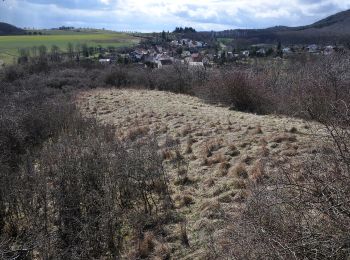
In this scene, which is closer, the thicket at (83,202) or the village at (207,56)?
the thicket at (83,202)

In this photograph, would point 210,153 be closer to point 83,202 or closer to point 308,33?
point 83,202

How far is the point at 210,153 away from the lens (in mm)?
10695

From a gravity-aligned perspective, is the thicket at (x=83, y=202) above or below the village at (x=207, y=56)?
above

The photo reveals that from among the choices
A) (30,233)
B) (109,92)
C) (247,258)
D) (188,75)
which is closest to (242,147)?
(30,233)

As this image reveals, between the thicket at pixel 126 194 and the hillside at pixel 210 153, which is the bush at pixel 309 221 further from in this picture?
the hillside at pixel 210 153

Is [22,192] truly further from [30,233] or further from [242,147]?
[242,147]

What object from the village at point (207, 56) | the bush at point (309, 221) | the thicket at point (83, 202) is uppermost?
the bush at point (309, 221)

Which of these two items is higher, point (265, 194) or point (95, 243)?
point (265, 194)

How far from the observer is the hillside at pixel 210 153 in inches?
284

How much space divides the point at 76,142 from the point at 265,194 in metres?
5.27

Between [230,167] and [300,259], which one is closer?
[300,259]

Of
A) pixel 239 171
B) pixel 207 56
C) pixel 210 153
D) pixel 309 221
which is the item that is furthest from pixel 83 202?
pixel 207 56

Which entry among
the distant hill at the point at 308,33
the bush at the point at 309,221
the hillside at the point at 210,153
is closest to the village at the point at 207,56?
the distant hill at the point at 308,33

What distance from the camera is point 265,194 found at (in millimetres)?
5359
